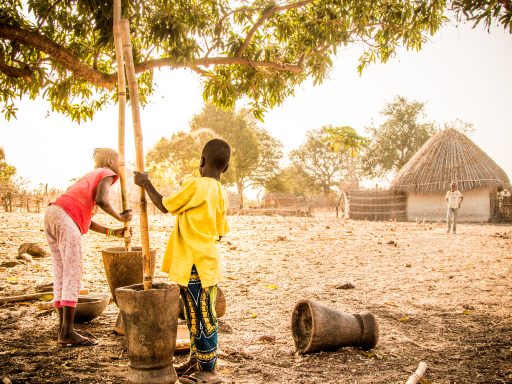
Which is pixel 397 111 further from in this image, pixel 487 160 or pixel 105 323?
pixel 105 323

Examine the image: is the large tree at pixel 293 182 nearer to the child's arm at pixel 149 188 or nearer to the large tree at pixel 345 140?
the large tree at pixel 345 140

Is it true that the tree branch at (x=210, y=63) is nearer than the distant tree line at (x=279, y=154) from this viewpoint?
Yes

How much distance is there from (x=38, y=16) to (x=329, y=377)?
208 inches

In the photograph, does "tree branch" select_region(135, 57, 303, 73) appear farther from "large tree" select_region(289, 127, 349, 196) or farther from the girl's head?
"large tree" select_region(289, 127, 349, 196)

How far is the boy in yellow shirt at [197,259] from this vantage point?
2602mm

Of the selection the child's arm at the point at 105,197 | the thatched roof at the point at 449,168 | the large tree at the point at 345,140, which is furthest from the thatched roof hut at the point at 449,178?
the child's arm at the point at 105,197

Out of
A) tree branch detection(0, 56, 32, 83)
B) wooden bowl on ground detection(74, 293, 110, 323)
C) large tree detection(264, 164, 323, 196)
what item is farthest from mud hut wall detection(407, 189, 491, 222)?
large tree detection(264, 164, 323, 196)

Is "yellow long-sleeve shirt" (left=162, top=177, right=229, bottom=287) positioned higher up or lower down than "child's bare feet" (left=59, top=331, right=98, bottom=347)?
higher up

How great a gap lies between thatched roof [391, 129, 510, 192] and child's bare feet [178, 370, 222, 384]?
21980mm

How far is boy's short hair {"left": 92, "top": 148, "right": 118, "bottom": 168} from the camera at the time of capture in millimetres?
3611

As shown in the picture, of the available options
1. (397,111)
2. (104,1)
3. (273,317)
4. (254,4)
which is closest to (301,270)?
(273,317)

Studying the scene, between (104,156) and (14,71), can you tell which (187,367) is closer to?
Result: (104,156)

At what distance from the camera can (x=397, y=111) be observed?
40.1 meters

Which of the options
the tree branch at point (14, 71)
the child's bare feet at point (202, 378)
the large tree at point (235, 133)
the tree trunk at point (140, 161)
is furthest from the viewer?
the large tree at point (235, 133)
